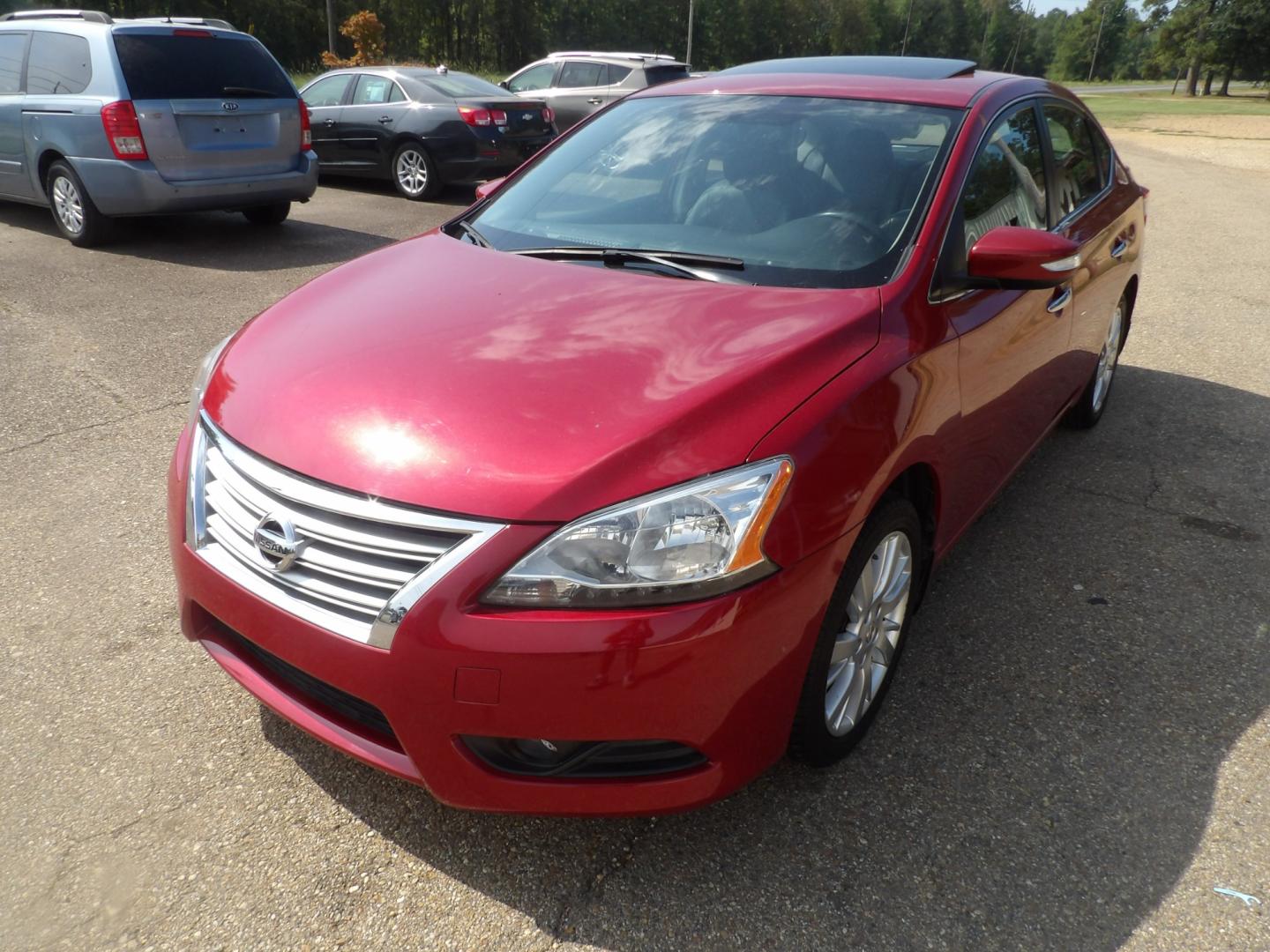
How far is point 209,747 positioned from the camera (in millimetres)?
2514

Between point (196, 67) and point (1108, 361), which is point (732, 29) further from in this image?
point (1108, 361)

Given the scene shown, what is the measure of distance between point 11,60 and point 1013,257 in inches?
337

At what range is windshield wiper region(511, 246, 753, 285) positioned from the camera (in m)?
2.68

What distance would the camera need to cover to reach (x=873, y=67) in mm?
3527

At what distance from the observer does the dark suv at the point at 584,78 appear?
45.1 feet

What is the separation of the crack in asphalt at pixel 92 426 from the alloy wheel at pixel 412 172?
262 inches

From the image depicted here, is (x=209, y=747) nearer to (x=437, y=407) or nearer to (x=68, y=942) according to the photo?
(x=68, y=942)

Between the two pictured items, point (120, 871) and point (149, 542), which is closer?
point (120, 871)

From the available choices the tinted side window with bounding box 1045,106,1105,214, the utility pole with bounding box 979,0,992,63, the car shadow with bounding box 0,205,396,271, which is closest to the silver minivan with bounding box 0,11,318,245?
the car shadow with bounding box 0,205,396,271

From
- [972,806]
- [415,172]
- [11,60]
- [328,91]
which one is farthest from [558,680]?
[328,91]

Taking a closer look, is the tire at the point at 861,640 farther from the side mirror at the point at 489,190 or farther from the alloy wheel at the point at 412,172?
the alloy wheel at the point at 412,172

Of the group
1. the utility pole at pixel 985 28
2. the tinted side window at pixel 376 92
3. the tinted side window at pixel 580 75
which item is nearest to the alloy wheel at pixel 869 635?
the tinted side window at pixel 376 92

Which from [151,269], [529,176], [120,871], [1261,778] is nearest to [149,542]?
[120,871]

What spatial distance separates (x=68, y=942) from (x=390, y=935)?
64 centimetres
